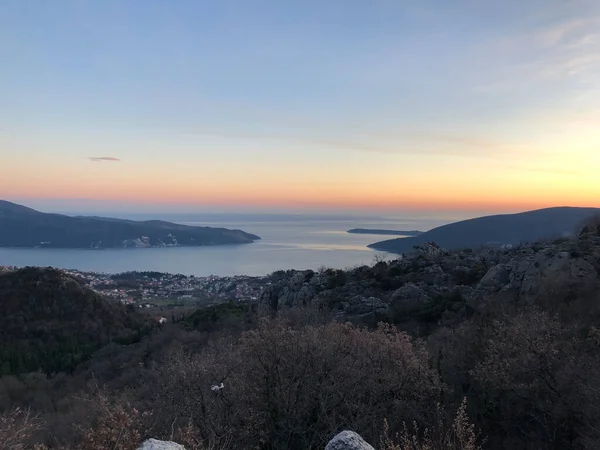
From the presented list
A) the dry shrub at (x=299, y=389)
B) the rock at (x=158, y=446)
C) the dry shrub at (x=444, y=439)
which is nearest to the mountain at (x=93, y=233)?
the dry shrub at (x=299, y=389)

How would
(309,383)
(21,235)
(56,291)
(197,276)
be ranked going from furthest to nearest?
(21,235) → (197,276) → (56,291) → (309,383)

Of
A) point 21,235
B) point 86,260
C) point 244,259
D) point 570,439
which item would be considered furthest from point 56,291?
point 21,235

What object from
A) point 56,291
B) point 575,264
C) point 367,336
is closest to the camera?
point 367,336

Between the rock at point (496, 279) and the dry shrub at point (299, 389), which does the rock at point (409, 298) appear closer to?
the rock at point (496, 279)

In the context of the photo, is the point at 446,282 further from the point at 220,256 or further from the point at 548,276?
the point at 220,256

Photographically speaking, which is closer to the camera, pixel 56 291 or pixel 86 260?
pixel 56 291

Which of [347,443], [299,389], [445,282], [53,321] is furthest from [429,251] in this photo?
[53,321]

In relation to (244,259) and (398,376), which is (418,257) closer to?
(398,376)

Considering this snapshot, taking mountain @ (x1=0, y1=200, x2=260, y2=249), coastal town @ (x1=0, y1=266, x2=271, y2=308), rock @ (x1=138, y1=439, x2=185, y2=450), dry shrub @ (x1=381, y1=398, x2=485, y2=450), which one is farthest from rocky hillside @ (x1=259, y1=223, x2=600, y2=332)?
mountain @ (x1=0, y1=200, x2=260, y2=249)
